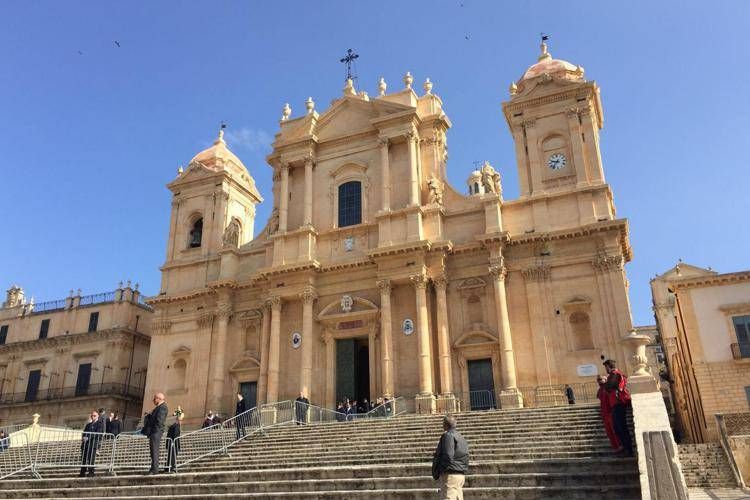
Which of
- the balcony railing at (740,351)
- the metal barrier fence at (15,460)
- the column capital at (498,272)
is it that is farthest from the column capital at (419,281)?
the metal barrier fence at (15,460)

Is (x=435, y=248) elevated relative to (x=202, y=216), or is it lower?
lower

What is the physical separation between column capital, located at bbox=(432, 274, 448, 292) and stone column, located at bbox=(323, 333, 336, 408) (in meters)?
4.74

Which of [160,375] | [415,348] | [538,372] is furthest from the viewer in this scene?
[160,375]

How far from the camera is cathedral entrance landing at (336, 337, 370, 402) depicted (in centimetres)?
2444

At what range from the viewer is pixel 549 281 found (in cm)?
2277

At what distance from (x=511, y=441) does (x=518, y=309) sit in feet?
32.2

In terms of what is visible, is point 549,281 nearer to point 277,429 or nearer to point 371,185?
point 371,185

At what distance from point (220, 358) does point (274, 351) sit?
2.97 m

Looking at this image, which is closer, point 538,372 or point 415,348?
point 538,372

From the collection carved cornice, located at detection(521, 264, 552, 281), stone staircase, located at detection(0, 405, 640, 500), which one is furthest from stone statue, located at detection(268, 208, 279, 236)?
stone staircase, located at detection(0, 405, 640, 500)

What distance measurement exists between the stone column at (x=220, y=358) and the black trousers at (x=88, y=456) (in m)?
12.1

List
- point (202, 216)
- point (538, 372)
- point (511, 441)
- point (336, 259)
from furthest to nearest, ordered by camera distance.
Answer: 1. point (202, 216)
2. point (336, 259)
3. point (538, 372)
4. point (511, 441)

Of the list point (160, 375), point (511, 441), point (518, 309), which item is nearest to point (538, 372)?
point (518, 309)

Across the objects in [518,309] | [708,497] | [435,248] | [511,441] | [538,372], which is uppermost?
[435,248]
